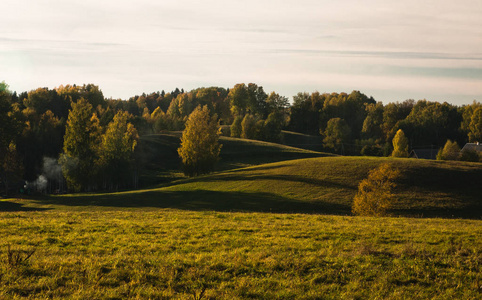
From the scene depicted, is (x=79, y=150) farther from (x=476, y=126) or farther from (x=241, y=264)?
(x=476, y=126)

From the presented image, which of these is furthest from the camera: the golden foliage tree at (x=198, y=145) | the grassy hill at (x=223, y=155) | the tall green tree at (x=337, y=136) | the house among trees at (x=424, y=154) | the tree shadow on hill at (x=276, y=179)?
the tall green tree at (x=337, y=136)

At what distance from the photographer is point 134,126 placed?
125125mm

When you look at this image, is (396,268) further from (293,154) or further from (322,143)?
(322,143)

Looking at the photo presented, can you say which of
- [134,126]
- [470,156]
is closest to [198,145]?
[134,126]

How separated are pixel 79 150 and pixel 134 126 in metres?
51.2

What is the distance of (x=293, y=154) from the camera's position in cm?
11556

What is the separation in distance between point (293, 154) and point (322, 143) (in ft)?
160

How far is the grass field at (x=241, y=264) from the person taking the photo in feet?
33.5

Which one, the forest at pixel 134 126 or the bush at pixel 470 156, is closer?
the forest at pixel 134 126

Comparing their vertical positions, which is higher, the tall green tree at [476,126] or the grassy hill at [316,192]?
the tall green tree at [476,126]

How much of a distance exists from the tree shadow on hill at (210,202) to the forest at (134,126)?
63.8ft

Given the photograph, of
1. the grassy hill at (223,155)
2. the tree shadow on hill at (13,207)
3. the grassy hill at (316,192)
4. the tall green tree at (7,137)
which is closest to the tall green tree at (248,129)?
the grassy hill at (223,155)

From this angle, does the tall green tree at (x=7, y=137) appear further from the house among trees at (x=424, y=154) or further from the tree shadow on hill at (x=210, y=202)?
the house among trees at (x=424, y=154)

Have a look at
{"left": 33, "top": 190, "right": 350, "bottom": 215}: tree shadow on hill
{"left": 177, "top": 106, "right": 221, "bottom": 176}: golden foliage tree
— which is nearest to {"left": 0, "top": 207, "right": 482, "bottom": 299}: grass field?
{"left": 33, "top": 190, "right": 350, "bottom": 215}: tree shadow on hill
